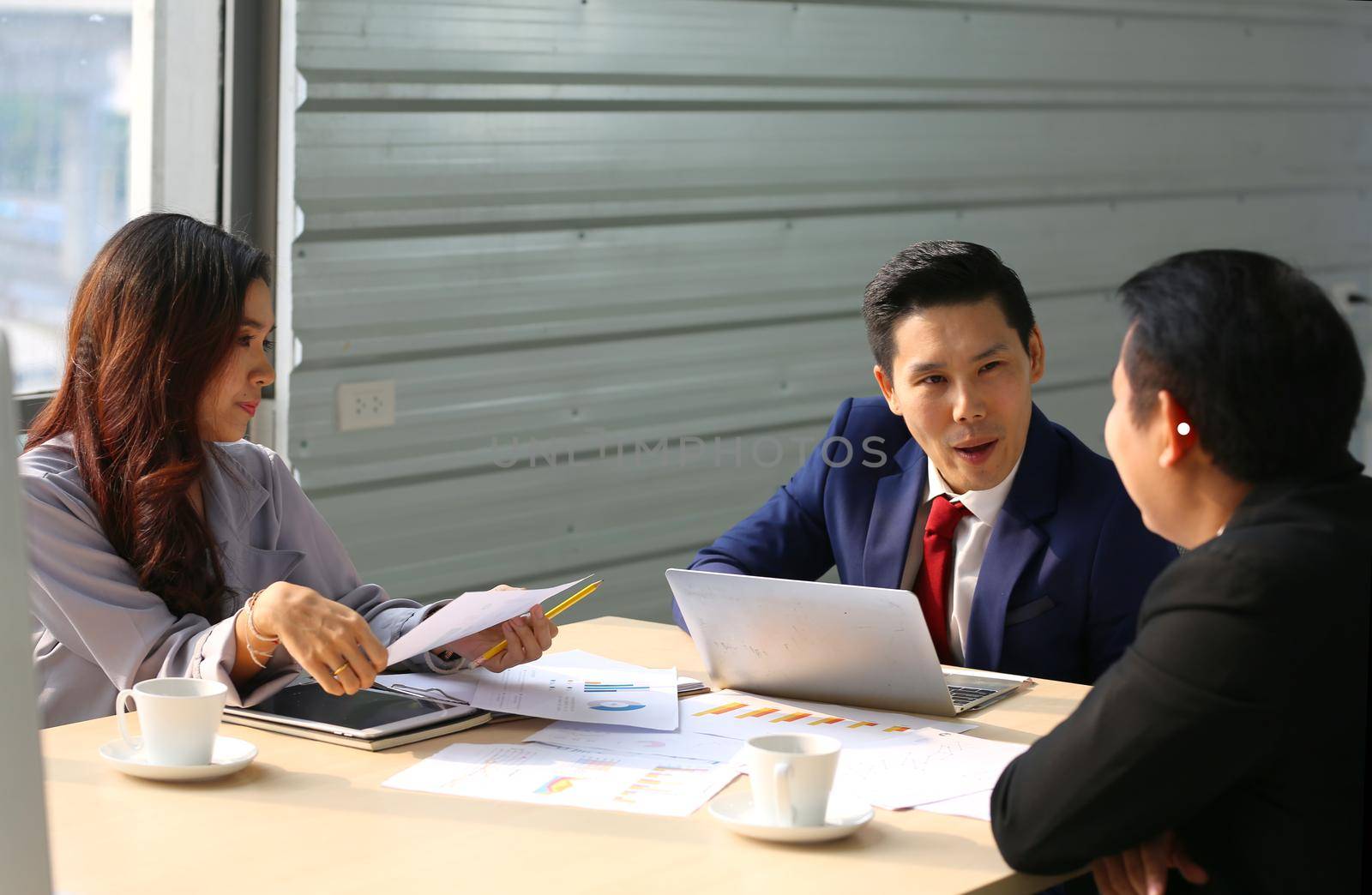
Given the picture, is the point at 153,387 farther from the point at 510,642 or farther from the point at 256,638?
the point at 510,642

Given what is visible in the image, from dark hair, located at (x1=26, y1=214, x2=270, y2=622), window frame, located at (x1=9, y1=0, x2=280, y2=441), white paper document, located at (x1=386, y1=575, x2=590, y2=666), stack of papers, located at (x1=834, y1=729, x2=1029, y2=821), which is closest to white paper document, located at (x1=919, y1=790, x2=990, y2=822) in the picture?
stack of papers, located at (x1=834, y1=729, x2=1029, y2=821)

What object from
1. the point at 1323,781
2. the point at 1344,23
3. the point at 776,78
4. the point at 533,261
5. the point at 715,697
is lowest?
the point at 715,697

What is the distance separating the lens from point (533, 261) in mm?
3600

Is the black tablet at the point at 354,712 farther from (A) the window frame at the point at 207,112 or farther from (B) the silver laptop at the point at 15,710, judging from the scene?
(A) the window frame at the point at 207,112

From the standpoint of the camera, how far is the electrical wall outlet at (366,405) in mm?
3277

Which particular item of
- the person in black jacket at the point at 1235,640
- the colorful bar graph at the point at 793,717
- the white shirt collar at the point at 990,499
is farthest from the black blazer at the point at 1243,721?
the white shirt collar at the point at 990,499

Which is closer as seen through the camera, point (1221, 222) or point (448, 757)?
point (448, 757)

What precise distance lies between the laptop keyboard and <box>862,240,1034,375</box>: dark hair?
22.7 inches

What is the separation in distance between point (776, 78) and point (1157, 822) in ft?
10.1

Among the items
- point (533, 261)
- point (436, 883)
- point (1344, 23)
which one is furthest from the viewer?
point (1344, 23)

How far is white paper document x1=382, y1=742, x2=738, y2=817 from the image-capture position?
58.9 inches

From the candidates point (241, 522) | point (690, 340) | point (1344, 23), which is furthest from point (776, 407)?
point (1344, 23)

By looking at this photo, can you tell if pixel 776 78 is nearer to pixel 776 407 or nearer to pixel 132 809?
pixel 776 407

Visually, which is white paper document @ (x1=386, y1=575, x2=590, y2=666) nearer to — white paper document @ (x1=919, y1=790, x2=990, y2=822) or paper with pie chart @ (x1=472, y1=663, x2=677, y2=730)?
paper with pie chart @ (x1=472, y1=663, x2=677, y2=730)
